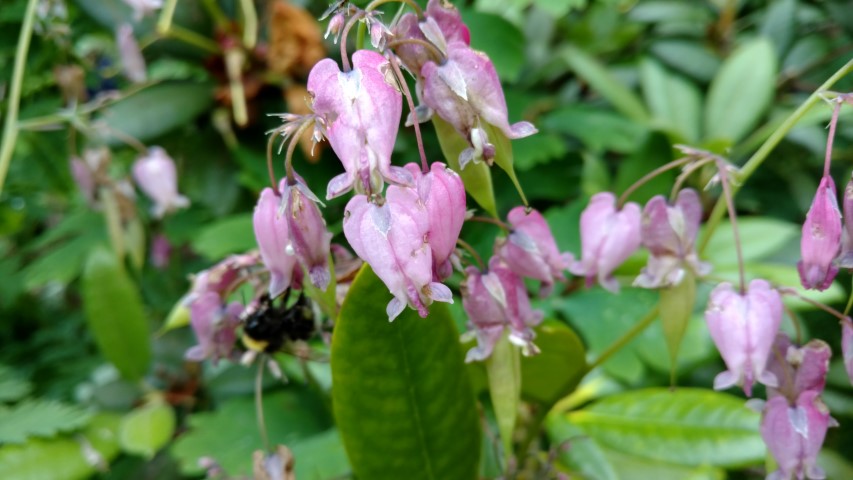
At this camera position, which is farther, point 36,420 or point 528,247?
point 36,420

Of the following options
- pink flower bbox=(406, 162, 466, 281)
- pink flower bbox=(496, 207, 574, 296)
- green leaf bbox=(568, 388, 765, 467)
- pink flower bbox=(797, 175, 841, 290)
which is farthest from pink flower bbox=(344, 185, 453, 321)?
green leaf bbox=(568, 388, 765, 467)

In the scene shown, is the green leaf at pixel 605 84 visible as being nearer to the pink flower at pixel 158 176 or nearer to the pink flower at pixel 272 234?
the pink flower at pixel 158 176

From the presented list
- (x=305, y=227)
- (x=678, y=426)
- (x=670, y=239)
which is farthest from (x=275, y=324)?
(x=678, y=426)

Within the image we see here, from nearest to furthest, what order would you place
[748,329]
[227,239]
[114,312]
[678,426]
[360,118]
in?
1. [360,118]
2. [748,329]
3. [678,426]
4. [227,239]
5. [114,312]

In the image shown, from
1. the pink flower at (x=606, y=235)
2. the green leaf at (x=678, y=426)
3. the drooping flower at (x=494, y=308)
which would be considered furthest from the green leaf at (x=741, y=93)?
the drooping flower at (x=494, y=308)

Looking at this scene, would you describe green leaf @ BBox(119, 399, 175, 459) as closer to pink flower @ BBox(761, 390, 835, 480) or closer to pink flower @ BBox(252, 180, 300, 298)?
pink flower @ BBox(252, 180, 300, 298)

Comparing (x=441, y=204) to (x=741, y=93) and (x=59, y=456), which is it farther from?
(x=741, y=93)
